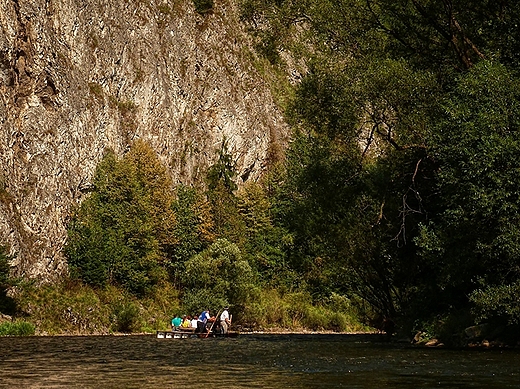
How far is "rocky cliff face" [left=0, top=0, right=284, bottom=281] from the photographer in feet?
237

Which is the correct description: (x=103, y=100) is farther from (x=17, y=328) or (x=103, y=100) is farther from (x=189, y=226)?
(x=17, y=328)

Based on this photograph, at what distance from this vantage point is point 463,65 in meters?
35.6

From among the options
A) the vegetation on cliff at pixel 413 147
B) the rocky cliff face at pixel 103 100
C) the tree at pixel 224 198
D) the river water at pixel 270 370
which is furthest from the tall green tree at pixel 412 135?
the tree at pixel 224 198

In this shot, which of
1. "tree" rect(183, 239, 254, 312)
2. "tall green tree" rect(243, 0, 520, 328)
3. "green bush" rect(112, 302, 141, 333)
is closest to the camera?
"tall green tree" rect(243, 0, 520, 328)

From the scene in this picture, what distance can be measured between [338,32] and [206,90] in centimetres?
6798

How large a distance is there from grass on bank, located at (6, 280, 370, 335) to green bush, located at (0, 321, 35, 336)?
2.8 inches

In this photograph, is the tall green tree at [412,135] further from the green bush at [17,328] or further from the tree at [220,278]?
the tree at [220,278]

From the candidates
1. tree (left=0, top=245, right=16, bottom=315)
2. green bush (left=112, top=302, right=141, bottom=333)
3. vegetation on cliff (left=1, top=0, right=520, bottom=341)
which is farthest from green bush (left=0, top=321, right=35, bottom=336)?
vegetation on cliff (left=1, top=0, right=520, bottom=341)

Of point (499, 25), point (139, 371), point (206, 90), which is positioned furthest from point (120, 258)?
point (139, 371)

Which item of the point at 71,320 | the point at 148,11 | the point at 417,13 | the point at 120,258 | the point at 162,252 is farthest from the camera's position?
the point at 148,11

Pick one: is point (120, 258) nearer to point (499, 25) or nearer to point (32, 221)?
point (32, 221)

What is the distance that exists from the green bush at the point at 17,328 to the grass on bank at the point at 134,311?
0.07 metres

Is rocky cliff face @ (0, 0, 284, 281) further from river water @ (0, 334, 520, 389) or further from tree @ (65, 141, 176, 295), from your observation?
river water @ (0, 334, 520, 389)

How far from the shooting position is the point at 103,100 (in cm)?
8656
